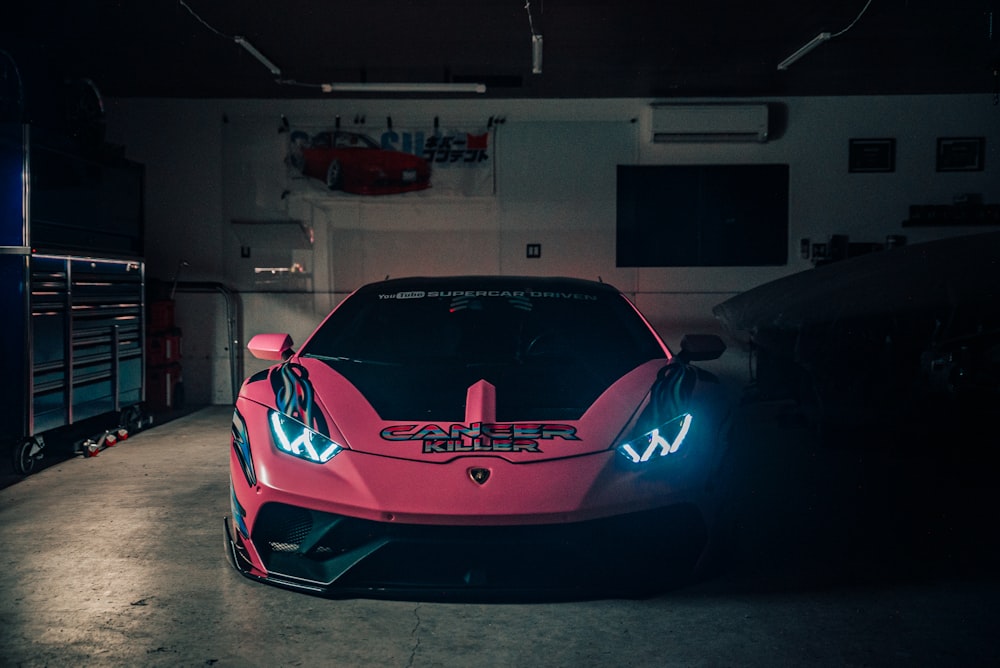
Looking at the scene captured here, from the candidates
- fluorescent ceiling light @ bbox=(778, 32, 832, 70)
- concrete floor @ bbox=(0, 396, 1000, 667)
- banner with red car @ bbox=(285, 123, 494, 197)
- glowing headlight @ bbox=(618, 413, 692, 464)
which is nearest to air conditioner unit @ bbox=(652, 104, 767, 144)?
fluorescent ceiling light @ bbox=(778, 32, 832, 70)

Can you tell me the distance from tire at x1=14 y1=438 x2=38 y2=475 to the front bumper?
3.10 metres

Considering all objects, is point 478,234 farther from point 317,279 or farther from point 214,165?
point 214,165

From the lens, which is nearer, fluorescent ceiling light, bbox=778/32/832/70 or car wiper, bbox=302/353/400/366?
car wiper, bbox=302/353/400/366

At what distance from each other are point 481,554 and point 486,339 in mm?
1261

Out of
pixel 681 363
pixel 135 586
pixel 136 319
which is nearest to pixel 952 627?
pixel 681 363

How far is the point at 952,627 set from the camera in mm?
2430

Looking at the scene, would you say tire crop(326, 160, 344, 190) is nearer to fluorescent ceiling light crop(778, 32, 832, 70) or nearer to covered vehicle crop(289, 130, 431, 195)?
covered vehicle crop(289, 130, 431, 195)

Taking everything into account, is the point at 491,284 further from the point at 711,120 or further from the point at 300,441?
the point at 711,120

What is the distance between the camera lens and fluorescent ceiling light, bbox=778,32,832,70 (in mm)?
6105

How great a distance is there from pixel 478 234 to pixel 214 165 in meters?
2.66

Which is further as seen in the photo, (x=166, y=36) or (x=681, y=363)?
(x=166, y=36)

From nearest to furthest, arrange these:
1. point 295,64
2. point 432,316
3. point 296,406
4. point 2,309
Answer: point 296,406, point 432,316, point 2,309, point 295,64

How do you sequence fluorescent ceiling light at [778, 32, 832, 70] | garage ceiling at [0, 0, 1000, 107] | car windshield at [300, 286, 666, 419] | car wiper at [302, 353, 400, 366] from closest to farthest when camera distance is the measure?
car windshield at [300, 286, 666, 419] → car wiper at [302, 353, 400, 366] → garage ceiling at [0, 0, 1000, 107] → fluorescent ceiling light at [778, 32, 832, 70]

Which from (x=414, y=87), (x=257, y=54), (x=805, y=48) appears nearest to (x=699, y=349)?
(x=805, y=48)
